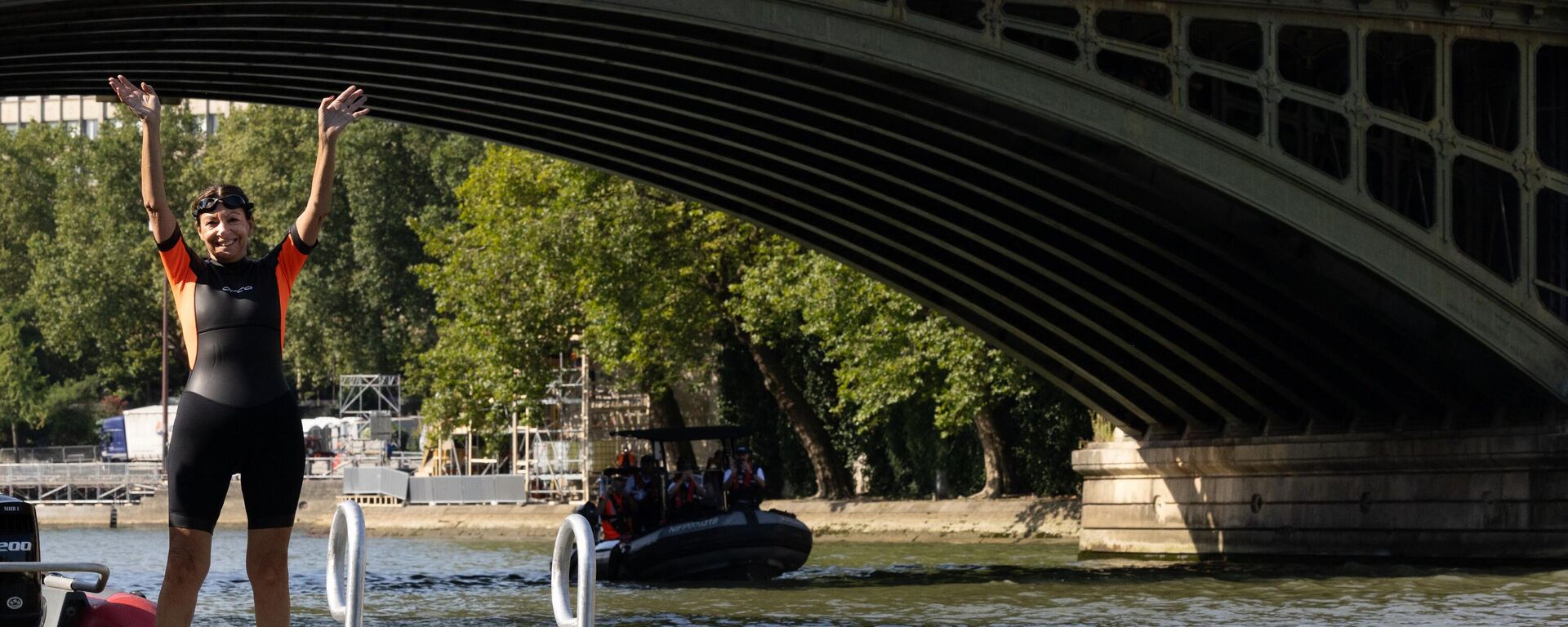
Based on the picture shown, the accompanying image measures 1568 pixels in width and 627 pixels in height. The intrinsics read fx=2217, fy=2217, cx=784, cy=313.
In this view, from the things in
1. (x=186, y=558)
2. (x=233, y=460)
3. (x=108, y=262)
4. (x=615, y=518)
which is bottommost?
(x=615, y=518)

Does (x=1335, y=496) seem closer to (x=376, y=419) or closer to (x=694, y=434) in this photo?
(x=694, y=434)

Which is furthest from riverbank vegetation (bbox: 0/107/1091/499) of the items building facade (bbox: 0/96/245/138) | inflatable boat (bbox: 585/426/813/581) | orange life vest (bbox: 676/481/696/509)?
building facade (bbox: 0/96/245/138)

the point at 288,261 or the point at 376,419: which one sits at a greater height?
the point at 376,419

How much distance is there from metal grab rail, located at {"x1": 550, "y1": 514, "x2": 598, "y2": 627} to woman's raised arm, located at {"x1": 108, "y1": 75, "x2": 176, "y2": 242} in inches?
60.7

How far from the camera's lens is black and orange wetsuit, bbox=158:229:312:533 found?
6656mm

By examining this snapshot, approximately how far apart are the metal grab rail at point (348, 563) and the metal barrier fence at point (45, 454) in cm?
7178

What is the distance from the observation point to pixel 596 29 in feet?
63.5

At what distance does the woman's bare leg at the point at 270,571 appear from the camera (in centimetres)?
678

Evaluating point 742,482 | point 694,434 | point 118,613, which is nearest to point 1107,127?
point 694,434

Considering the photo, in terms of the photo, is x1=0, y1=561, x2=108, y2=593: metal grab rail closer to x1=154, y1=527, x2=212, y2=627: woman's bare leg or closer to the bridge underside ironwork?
x1=154, y1=527, x2=212, y2=627: woman's bare leg

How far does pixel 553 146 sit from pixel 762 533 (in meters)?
5.11

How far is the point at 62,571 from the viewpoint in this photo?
25.2 ft

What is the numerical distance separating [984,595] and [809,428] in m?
22.7

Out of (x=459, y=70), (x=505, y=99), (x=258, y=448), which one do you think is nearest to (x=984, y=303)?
(x=505, y=99)
